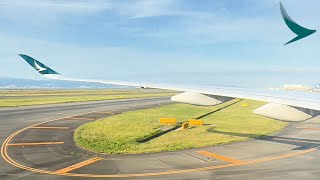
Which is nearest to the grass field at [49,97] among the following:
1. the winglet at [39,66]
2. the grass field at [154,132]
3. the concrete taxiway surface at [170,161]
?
the grass field at [154,132]

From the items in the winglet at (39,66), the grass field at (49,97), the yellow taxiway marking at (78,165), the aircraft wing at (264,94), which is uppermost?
the winglet at (39,66)

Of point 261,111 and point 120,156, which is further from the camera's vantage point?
point 120,156

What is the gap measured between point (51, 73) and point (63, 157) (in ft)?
28.7

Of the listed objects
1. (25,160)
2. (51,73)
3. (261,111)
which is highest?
(51,73)

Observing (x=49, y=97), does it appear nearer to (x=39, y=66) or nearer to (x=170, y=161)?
(x=39, y=66)

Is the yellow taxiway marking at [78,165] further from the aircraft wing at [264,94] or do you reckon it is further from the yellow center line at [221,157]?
the yellow center line at [221,157]

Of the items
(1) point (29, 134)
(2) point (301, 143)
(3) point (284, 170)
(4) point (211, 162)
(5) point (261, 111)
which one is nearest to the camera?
(5) point (261, 111)

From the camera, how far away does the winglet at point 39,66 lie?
82.8ft

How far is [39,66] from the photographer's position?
85.1 ft

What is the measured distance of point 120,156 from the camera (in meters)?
20.8

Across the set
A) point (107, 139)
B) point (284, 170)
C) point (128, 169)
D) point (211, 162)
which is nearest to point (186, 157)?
point (211, 162)

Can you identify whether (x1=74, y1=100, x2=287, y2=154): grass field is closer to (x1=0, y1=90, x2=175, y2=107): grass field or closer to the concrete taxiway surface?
the concrete taxiway surface

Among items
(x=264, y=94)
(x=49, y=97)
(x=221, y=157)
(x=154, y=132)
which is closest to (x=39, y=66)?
(x=154, y=132)

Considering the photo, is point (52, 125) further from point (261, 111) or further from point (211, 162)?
point (261, 111)
